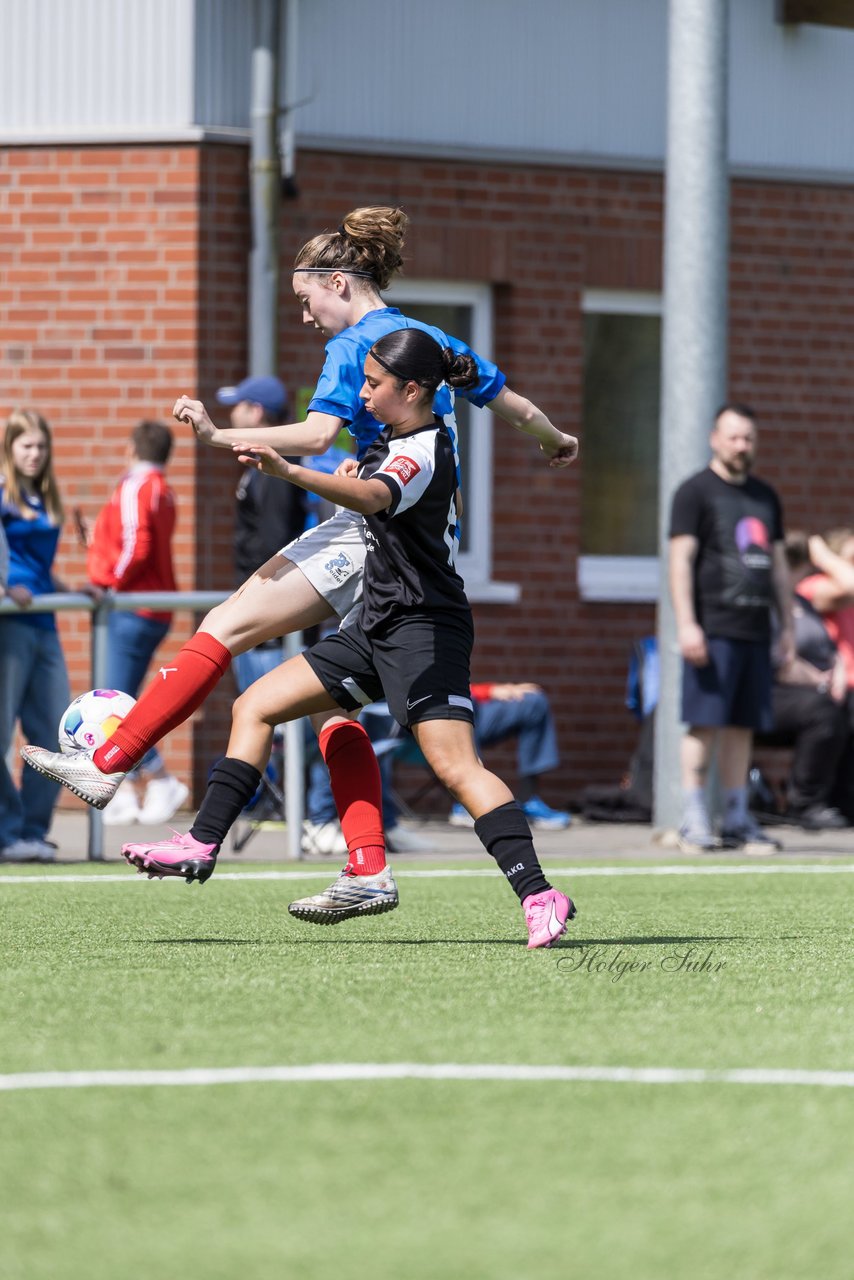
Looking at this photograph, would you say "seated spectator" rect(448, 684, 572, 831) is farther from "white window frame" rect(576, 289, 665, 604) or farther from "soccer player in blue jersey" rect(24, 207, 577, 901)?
"soccer player in blue jersey" rect(24, 207, 577, 901)

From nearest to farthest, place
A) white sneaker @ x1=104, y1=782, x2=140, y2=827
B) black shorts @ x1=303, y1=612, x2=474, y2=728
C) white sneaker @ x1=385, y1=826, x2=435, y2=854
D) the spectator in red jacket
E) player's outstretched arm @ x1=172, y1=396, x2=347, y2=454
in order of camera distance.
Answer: player's outstretched arm @ x1=172, y1=396, x2=347, y2=454, black shorts @ x1=303, y1=612, x2=474, y2=728, white sneaker @ x1=385, y1=826, x2=435, y2=854, the spectator in red jacket, white sneaker @ x1=104, y1=782, x2=140, y2=827

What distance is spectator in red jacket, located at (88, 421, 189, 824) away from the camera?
11.9 meters

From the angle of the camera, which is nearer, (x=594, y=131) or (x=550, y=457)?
(x=550, y=457)

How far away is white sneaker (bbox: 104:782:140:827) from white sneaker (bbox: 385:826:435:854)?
1.45m

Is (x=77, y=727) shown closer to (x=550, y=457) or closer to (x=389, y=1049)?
(x=550, y=457)

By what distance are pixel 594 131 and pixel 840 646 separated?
11.9ft

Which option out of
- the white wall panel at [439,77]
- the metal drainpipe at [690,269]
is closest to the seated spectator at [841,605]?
the metal drainpipe at [690,269]

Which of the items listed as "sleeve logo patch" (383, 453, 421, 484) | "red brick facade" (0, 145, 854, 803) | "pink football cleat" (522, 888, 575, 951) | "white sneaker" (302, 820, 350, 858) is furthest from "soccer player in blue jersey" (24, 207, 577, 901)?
"red brick facade" (0, 145, 854, 803)

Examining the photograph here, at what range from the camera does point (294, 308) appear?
13969mm

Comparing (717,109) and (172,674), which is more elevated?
(717,109)

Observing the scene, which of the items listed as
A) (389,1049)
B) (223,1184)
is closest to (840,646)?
(389,1049)

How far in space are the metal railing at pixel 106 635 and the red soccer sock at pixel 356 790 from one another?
3177 mm

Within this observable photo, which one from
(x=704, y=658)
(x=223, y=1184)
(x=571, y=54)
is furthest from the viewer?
(x=571, y=54)

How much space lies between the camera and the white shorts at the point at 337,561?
6.70 meters
